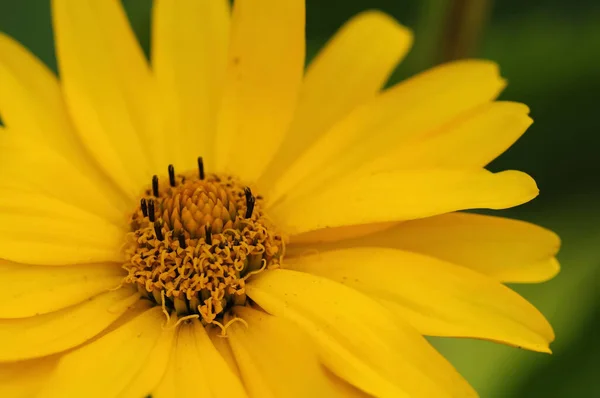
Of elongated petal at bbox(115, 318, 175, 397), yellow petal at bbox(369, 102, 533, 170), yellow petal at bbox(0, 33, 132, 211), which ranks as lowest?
elongated petal at bbox(115, 318, 175, 397)

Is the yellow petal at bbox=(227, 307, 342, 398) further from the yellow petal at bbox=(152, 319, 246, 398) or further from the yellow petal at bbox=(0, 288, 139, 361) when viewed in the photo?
the yellow petal at bbox=(0, 288, 139, 361)

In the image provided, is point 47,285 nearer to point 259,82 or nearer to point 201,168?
point 201,168

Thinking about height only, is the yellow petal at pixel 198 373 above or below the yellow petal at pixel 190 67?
below

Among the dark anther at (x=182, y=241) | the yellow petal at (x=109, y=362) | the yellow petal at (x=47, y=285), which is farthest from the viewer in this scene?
the dark anther at (x=182, y=241)

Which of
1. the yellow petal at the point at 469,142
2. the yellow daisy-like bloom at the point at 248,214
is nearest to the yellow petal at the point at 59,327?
the yellow daisy-like bloom at the point at 248,214

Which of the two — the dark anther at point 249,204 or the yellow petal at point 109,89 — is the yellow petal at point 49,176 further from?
the dark anther at point 249,204

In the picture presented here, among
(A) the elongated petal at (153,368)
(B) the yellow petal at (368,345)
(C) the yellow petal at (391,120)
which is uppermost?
(C) the yellow petal at (391,120)

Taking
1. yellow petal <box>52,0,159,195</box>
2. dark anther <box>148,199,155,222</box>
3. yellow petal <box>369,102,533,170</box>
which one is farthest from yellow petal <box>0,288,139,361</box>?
yellow petal <box>369,102,533,170</box>
